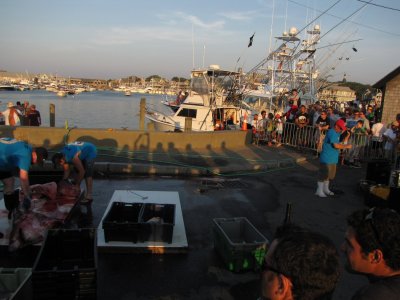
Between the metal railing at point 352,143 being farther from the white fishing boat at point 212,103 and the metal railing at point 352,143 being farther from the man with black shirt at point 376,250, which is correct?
the man with black shirt at point 376,250

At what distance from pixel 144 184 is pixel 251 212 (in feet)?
10.5

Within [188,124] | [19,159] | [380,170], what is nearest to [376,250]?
[19,159]

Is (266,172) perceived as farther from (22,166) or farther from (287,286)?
(287,286)

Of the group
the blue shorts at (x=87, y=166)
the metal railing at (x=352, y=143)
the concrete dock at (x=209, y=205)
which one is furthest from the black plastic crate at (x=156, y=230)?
the metal railing at (x=352, y=143)

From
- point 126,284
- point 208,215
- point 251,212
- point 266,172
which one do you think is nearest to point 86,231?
point 126,284

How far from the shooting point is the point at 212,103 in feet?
72.8

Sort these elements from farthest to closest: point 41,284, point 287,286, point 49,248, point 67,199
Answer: point 67,199
point 49,248
point 41,284
point 287,286

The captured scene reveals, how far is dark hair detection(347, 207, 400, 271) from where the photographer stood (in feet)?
6.53

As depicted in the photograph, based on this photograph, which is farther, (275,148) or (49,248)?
(275,148)

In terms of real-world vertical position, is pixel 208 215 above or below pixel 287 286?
below

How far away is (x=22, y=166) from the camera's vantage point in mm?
5797

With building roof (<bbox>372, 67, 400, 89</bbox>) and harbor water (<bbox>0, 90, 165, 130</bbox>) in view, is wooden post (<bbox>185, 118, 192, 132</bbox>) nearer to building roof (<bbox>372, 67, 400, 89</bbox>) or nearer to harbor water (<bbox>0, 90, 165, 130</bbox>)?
harbor water (<bbox>0, 90, 165, 130</bbox>)

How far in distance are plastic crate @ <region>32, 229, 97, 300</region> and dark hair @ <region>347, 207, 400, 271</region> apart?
283 centimetres

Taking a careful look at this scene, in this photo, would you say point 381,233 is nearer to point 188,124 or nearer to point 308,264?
point 308,264
